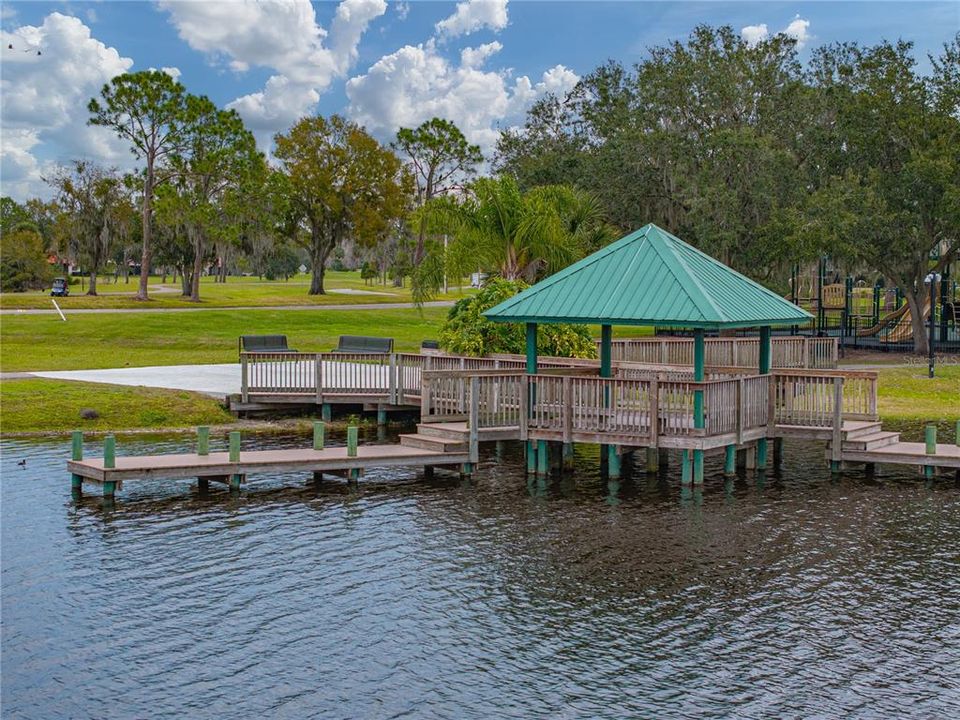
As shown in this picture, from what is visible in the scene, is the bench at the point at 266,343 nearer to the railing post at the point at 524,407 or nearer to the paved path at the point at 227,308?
the railing post at the point at 524,407

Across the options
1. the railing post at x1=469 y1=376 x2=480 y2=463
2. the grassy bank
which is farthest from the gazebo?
the grassy bank

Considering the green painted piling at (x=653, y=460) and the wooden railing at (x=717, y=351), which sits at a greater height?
the wooden railing at (x=717, y=351)

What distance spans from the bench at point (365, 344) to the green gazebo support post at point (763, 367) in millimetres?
11443

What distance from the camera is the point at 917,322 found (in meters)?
48.3

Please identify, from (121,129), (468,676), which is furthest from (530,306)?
(121,129)

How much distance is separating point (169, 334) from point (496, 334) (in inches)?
1018

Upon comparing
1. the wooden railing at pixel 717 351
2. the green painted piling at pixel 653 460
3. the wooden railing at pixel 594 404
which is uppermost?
the wooden railing at pixel 717 351

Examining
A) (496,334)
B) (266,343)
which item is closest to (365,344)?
(266,343)

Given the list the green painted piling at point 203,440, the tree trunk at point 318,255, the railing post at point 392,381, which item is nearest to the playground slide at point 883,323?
the railing post at point 392,381

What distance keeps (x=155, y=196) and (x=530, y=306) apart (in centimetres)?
4903

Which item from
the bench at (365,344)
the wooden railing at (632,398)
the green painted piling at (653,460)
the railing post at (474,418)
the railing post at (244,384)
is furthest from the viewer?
the bench at (365,344)

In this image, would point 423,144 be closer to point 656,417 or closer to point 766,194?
point 766,194

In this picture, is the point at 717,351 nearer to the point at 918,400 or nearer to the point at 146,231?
the point at 918,400

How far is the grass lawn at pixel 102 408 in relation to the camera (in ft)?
96.3
